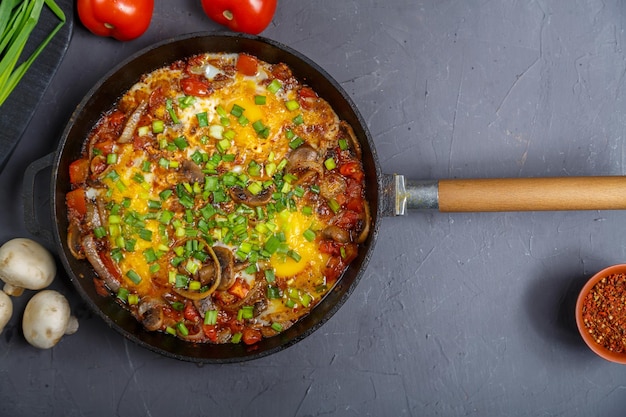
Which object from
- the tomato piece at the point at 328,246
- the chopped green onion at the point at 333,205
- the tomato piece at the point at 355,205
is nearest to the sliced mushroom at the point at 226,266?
the tomato piece at the point at 328,246

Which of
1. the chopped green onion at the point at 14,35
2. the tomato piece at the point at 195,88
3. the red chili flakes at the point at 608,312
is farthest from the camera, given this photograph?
the red chili flakes at the point at 608,312

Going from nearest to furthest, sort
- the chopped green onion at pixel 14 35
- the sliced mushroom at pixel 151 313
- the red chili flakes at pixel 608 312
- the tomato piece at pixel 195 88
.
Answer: the chopped green onion at pixel 14 35, the sliced mushroom at pixel 151 313, the tomato piece at pixel 195 88, the red chili flakes at pixel 608 312

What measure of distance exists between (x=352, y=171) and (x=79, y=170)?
154 centimetres

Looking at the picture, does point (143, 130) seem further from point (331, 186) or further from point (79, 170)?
point (331, 186)

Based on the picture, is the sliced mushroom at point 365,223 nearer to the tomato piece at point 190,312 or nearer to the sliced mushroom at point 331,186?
the sliced mushroom at point 331,186

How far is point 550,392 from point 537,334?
0.37 meters

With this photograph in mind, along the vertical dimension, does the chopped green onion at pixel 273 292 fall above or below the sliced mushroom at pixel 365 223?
below

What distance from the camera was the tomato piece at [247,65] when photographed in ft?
12.7

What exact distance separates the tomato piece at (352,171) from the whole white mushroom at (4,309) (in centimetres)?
208

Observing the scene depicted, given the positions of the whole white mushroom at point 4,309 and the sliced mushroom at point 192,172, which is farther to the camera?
the whole white mushroom at point 4,309

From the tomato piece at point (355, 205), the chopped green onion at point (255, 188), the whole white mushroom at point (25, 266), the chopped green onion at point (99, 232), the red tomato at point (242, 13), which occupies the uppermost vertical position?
the red tomato at point (242, 13)

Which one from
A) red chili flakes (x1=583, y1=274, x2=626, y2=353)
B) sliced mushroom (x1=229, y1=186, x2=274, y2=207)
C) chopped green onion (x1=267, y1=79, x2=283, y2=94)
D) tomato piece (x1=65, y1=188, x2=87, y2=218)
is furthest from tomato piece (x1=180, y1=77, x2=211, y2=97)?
red chili flakes (x1=583, y1=274, x2=626, y2=353)

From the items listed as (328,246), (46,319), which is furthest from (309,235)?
(46,319)

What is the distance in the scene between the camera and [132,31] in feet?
12.9
